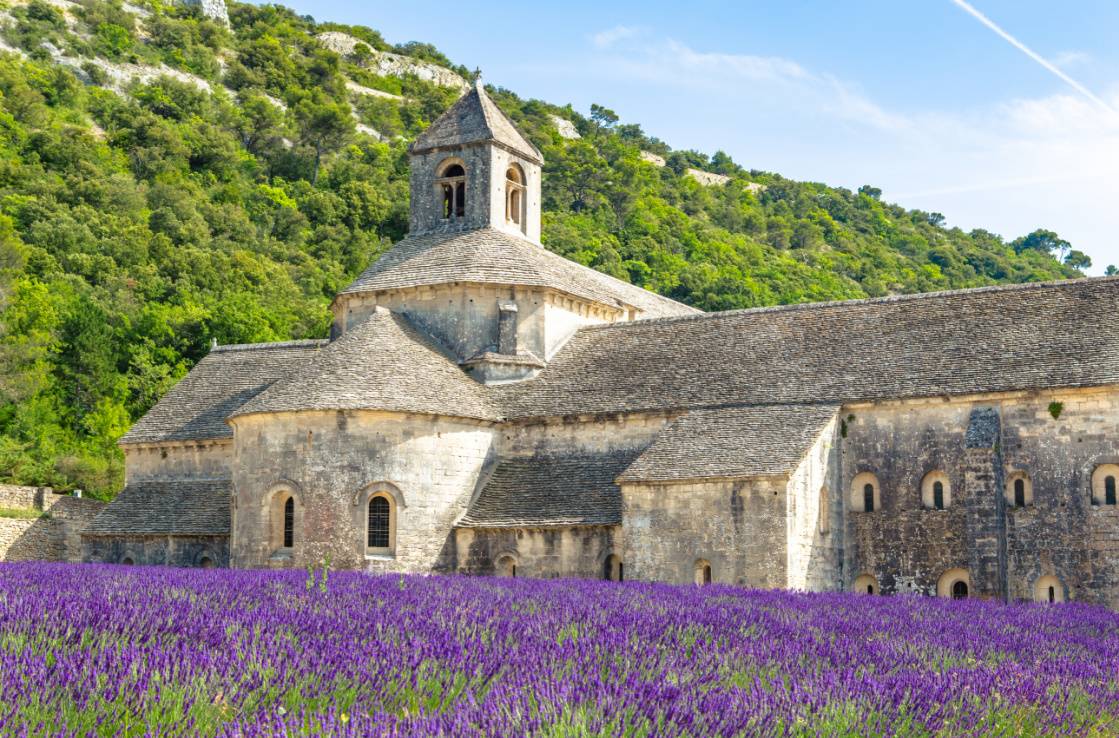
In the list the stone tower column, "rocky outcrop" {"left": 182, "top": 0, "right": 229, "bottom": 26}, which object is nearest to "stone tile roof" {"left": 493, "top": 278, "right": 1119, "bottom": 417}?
the stone tower column

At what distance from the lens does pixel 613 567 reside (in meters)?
32.0

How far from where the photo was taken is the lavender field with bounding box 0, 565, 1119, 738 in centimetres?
748

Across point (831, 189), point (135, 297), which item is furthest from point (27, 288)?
point (831, 189)

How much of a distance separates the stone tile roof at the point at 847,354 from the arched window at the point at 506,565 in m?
3.94

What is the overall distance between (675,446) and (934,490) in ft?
19.7

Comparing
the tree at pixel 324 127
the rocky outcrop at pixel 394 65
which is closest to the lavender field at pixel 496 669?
the tree at pixel 324 127

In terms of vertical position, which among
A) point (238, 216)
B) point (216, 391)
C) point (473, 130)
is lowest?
point (216, 391)

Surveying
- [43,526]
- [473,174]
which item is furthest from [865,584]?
[43,526]

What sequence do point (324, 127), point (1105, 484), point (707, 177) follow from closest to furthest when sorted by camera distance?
1. point (1105, 484)
2. point (324, 127)
3. point (707, 177)

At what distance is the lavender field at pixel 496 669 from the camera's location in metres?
7.48

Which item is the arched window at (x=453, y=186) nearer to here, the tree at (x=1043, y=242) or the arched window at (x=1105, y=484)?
the arched window at (x=1105, y=484)

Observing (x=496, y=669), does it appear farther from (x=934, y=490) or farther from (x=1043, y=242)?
(x=1043, y=242)

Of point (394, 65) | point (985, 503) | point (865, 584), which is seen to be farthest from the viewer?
point (394, 65)

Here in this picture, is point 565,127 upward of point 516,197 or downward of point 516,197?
upward
